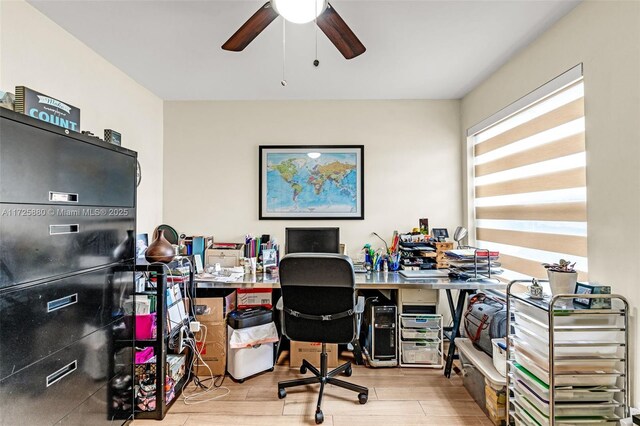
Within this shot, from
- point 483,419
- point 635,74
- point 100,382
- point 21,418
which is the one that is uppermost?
point 635,74

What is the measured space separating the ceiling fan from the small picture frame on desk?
5.53ft

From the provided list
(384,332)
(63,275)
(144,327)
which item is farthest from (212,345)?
(384,332)

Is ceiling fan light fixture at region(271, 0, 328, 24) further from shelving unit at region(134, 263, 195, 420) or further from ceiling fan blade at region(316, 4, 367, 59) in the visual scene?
shelving unit at region(134, 263, 195, 420)

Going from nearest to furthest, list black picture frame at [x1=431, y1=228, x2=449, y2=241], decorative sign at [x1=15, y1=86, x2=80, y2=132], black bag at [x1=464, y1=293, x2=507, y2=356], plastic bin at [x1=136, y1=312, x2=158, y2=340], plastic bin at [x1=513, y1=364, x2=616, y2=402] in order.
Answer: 1. decorative sign at [x1=15, y1=86, x2=80, y2=132]
2. plastic bin at [x1=513, y1=364, x2=616, y2=402]
3. plastic bin at [x1=136, y1=312, x2=158, y2=340]
4. black bag at [x1=464, y1=293, x2=507, y2=356]
5. black picture frame at [x1=431, y1=228, x2=449, y2=241]

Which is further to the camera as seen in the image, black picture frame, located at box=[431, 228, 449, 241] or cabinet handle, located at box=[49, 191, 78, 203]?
black picture frame, located at box=[431, 228, 449, 241]

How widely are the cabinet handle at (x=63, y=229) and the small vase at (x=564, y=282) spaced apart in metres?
2.38

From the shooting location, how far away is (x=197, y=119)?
3.10 m

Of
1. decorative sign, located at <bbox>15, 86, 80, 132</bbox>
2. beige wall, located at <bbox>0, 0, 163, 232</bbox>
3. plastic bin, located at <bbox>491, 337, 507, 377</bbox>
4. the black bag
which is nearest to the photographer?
decorative sign, located at <bbox>15, 86, 80, 132</bbox>

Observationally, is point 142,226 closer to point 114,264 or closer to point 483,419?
point 114,264

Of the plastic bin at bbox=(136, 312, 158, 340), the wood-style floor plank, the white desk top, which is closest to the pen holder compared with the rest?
the white desk top

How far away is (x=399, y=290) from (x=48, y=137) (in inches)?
95.0

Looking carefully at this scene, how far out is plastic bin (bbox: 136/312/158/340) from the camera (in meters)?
1.89

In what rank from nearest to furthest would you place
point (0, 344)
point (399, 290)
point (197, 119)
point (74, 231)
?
1. point (0, 344)
2. point (74, 231)
3. point (399, 290)
4. point (197, 119)

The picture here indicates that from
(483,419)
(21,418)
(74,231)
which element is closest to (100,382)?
(21,418)
